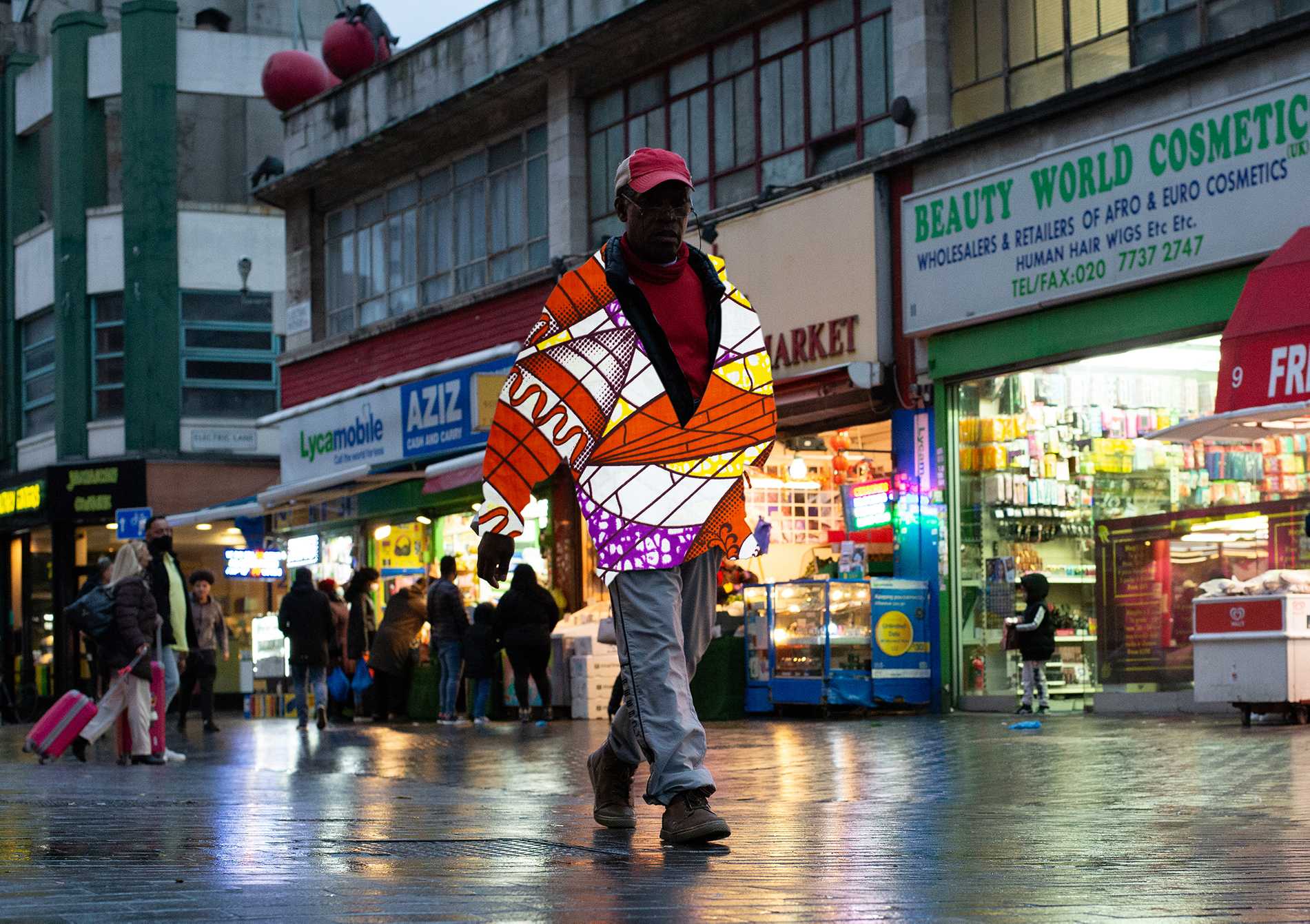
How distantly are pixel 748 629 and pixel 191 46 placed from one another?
2235cm

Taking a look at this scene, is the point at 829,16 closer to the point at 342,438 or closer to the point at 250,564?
the point at 342,438

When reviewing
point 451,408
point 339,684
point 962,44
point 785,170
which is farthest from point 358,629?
point 962,44

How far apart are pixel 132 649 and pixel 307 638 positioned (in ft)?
21.6

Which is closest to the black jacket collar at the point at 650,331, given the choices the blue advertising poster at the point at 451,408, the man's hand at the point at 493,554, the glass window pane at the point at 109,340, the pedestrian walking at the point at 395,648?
the man's hand at the point at 493,554

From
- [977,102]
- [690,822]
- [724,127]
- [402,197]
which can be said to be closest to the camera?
[690,822]

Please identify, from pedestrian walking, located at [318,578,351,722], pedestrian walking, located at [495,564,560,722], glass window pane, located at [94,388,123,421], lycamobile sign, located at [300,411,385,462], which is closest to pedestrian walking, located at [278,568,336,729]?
pedestrian walking, located at [495,564,560,722]

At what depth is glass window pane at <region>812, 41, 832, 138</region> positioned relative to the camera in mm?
21750

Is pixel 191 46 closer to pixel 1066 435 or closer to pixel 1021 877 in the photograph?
pixel 1066 435

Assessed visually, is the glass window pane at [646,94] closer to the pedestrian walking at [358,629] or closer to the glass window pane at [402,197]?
the glass window pane at [402,197]

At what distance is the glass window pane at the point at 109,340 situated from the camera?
37.7 metres

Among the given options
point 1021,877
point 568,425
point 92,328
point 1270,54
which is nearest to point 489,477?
point 568,425

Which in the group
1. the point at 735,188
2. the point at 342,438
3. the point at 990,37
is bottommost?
the point at 342,438

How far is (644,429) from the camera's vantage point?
652cm

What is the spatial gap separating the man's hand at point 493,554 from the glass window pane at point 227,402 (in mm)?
32109
